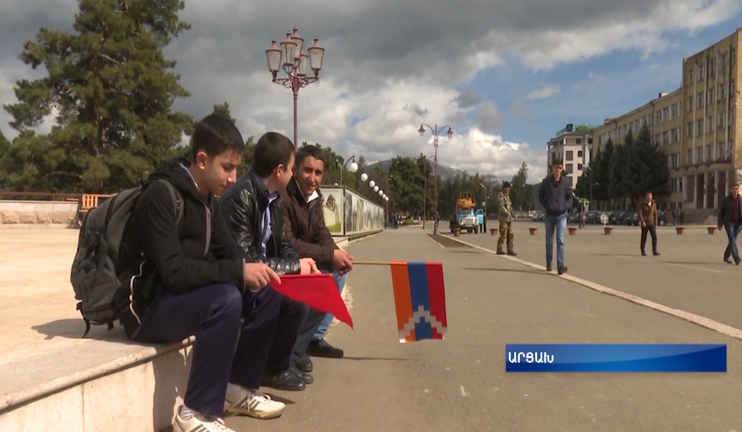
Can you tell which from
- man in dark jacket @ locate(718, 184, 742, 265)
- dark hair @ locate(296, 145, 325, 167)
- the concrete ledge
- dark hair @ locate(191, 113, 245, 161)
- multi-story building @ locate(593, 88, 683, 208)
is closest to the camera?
the concrete ledge

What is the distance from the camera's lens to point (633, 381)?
4266 millimetres

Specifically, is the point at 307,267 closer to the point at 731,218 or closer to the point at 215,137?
the point at 215,137

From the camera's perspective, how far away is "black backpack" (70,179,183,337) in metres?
3.04

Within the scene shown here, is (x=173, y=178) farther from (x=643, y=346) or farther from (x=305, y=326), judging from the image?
(x=643, y=346)

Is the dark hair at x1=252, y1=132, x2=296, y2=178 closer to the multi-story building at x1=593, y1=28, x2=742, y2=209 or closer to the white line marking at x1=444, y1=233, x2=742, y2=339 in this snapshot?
the white line marking at x1=444, y1=233, x2=742, y2=339

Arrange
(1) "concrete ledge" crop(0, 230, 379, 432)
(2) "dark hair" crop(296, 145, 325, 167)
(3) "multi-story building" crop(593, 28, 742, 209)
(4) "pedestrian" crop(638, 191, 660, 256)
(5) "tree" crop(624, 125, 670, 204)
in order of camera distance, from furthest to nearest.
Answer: (5) "tree" crop(624, 125, 670, 204) → (3) "multi-story building" crop(593, 28, 742, 209) → (4) "pedestrian" crop(638, 191, 660, 256) → (2) "dark hair" crop(296, 145, 325, 167) → (1) "concrete ledge" crop(0, 230, 379, 432)

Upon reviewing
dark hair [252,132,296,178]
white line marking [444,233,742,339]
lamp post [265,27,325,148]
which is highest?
lamp post [265,27,325,148]

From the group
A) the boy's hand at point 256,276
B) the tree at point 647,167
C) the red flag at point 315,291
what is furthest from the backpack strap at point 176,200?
the tree at point 647,167

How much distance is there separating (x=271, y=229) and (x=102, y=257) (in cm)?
133

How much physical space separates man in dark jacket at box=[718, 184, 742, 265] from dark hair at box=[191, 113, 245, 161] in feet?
44.6

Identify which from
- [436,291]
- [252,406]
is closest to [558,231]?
[436,291]

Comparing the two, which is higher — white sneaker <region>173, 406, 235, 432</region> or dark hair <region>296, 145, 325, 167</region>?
dark hair <region>296, 145, 325, 167</region>

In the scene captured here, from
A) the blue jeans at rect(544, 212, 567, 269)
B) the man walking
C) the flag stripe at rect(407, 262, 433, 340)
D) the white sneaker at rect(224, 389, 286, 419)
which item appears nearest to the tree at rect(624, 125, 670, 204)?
the man walking

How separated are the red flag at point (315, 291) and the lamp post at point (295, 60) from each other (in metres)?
12.8
